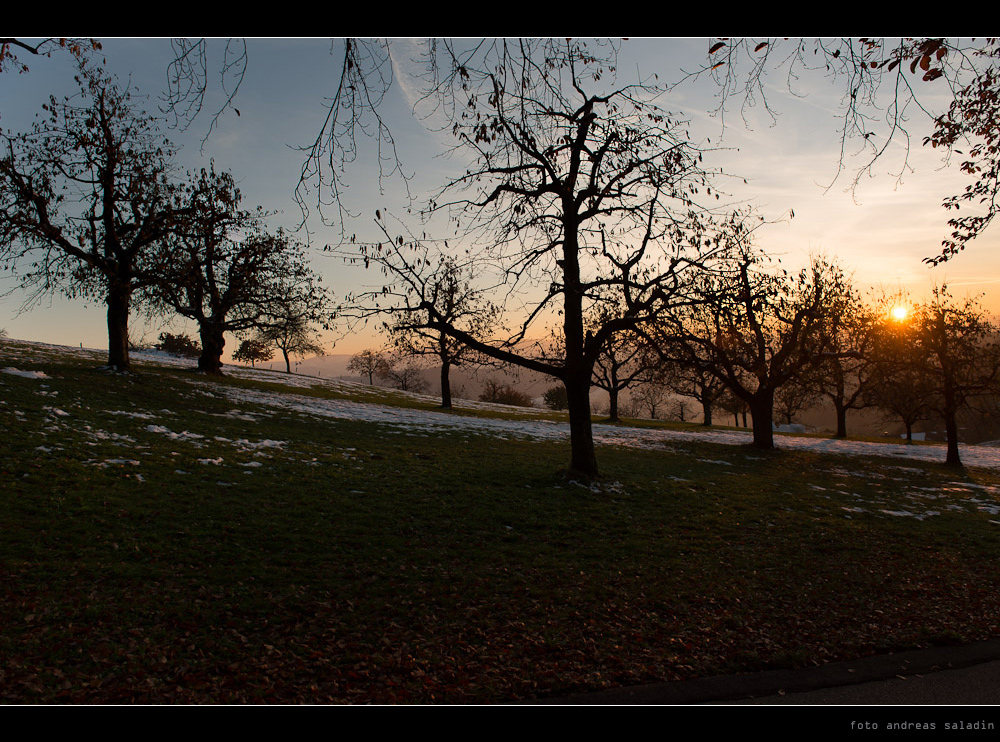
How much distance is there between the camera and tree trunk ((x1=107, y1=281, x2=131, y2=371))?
24.3 metres

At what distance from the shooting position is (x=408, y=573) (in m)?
8.01

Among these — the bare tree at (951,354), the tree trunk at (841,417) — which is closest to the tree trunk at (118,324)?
the bare tree at (951,354)

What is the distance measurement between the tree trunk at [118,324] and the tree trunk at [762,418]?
32.4 meters

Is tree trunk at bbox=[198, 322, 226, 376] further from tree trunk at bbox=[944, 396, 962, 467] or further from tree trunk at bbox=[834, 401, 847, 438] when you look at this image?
tree trunk at bbox=[834, 401, 847, 438]

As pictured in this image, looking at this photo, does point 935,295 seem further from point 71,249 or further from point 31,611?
point 71,249

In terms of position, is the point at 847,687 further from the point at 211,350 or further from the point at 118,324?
the point at 211,350

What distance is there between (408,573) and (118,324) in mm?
25207

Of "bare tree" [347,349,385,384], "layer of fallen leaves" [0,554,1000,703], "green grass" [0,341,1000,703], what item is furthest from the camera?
"bare tree" [347,349,385,384]

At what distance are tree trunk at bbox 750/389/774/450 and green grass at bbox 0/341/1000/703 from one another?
38.1ft

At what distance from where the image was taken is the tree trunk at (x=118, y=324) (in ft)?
79.8

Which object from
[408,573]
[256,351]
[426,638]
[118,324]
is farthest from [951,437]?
[256,351]

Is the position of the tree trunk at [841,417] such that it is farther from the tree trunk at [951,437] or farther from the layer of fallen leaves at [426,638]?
the layer of fallen leaves at [426,638]

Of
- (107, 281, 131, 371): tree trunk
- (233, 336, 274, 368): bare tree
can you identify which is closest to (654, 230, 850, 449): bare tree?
(107, 281, 131, 371): tree trunk
